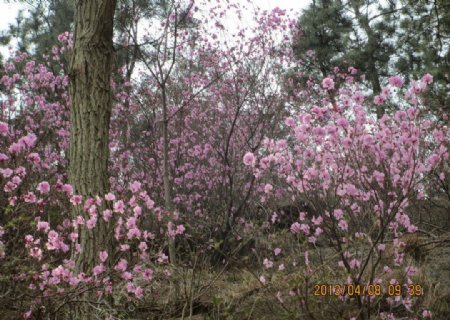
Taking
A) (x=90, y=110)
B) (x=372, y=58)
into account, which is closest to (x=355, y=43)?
(x=372, y=58)

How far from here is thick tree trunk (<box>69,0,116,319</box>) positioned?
3838 millimetres

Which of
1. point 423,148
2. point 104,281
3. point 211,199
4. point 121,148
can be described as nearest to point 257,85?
point 211,199

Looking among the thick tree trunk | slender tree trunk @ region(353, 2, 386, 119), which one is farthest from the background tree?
the thick tree trunk

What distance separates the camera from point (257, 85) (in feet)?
27.8

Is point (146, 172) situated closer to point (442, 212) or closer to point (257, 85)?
point (257, 85)

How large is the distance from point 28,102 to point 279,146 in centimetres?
568

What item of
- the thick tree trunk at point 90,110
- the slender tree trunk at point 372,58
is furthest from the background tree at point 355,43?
the thick tree trunk at point 90,110

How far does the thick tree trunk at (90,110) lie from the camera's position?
3.84 meters

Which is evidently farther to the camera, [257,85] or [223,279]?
[257,85]

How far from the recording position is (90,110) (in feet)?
13.2
